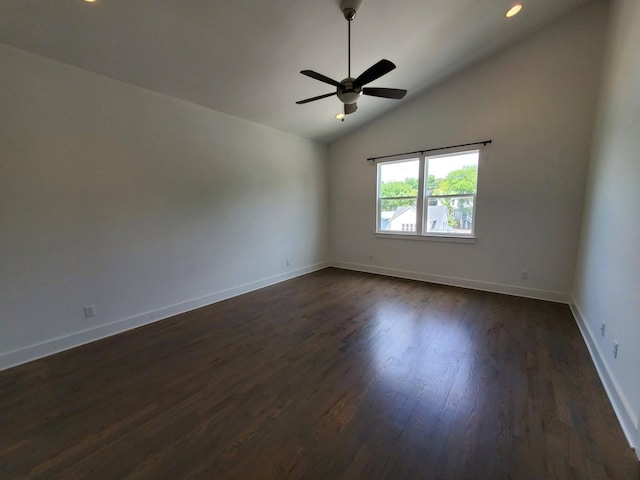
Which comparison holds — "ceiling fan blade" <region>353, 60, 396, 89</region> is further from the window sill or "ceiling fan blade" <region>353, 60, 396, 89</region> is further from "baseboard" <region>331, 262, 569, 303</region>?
"baseboard" <region>331, 262, 569, 303</region>

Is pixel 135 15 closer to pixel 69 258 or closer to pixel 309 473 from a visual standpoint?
pixel 69 258

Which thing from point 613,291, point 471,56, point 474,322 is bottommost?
point 474,322

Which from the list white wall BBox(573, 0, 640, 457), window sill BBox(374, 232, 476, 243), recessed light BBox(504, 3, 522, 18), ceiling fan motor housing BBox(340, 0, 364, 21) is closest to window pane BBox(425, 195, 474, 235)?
window sill BBox(374, 232, 476, 243)

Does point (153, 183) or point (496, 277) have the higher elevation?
point (153, 183)

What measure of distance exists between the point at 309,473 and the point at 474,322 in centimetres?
261

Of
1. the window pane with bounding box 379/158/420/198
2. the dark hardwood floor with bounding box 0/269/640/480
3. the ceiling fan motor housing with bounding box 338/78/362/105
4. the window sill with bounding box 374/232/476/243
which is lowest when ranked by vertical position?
the dark hardwood floor with bounding box 0/269/640/480

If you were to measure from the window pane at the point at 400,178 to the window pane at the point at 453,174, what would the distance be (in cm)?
26

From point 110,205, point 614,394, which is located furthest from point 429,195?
point 110,205

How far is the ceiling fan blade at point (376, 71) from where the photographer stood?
210cm

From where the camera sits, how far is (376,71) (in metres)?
2.19

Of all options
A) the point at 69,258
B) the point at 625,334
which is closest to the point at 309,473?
the point at 625,334

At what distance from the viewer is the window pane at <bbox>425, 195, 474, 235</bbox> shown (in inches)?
173

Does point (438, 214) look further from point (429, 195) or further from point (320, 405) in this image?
point (320, 405)

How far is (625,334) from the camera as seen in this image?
5.95 feet
